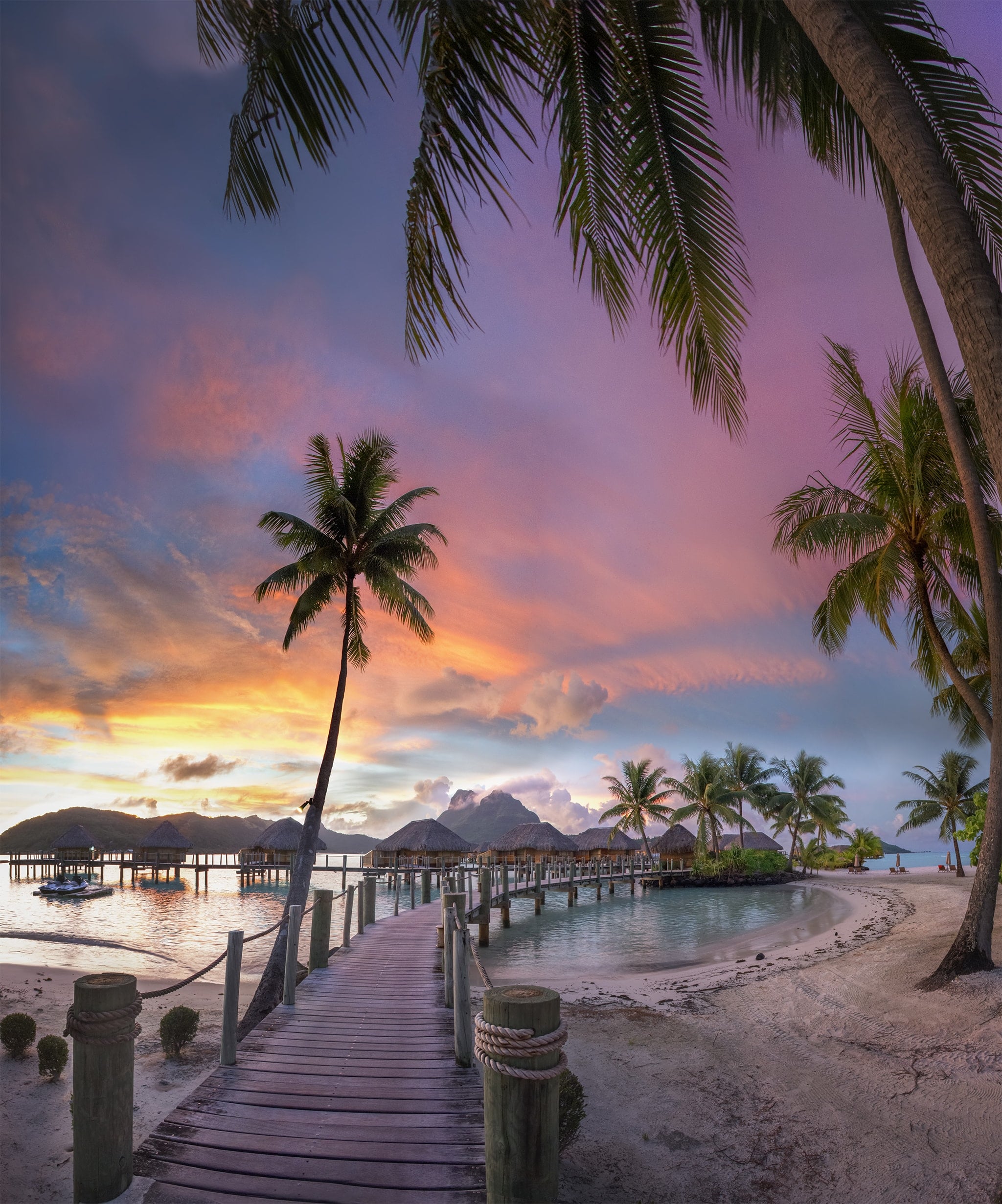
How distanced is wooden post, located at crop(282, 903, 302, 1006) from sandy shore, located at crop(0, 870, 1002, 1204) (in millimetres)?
1737

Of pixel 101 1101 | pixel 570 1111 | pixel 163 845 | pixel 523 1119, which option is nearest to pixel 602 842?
pixel 163 845

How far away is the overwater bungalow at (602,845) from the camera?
50125mm

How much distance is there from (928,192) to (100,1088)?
5.93 m

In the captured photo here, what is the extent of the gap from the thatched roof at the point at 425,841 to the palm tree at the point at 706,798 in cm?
1346

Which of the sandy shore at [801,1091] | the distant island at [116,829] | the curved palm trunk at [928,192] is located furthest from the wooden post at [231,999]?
the distant island at [116,829]

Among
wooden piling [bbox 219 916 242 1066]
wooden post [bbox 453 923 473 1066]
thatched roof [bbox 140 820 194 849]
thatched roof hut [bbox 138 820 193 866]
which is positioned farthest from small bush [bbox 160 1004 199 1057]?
thatched roof hut [bbox 138 820 193 866]

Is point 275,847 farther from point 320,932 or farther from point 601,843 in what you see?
point 320,932

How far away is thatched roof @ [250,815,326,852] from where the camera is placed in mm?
45594

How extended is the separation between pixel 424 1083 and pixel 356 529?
1150 centimetres

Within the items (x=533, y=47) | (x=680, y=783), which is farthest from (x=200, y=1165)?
(x=680, y=783)

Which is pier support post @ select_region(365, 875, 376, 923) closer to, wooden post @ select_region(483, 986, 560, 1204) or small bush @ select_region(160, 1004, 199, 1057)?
small bush @ select_region(160, 1004, 199, 1057)

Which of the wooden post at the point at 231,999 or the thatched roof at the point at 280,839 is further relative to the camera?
the thatched roof at the point at 280,839

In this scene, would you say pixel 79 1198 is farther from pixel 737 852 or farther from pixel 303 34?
pixel 737 852

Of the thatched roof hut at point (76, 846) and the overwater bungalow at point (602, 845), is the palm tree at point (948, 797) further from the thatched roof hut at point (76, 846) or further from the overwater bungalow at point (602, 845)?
the thatched roof hut at point (76, 846)
